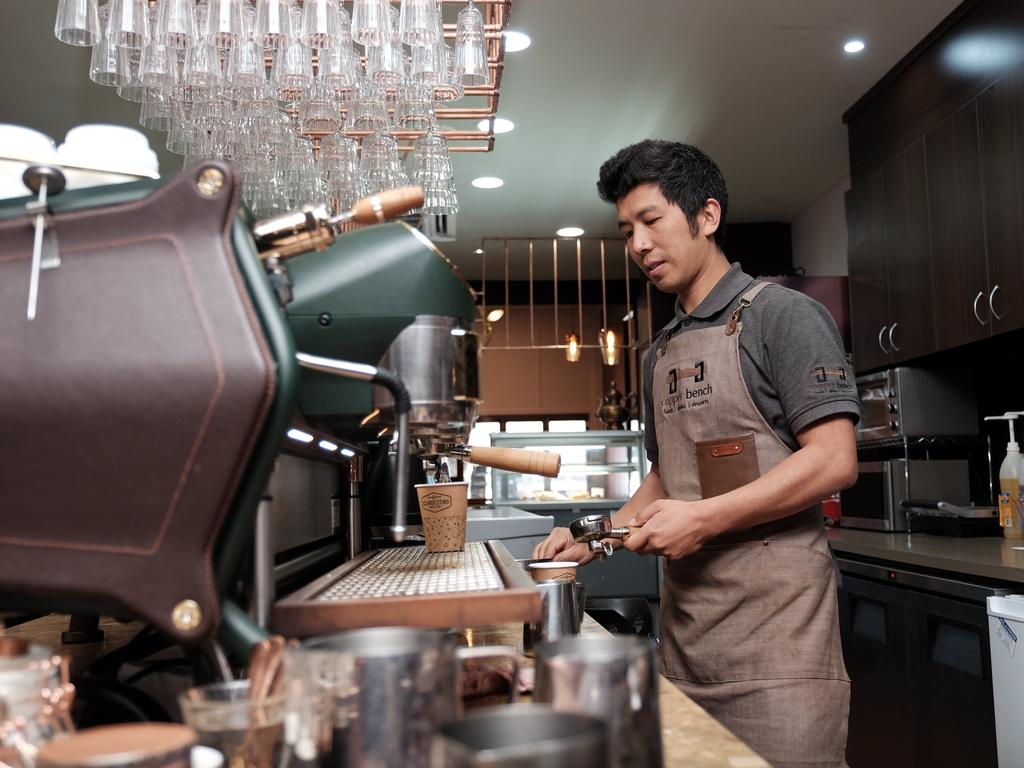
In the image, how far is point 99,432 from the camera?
2.52 ft

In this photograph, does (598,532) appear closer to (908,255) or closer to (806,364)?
(806,364)

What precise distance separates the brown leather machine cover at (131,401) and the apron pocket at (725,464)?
1.11m

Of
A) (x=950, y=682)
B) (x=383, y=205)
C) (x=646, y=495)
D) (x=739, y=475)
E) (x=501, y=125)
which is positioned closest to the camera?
(x=383, y=205)

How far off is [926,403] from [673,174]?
8.10 feet

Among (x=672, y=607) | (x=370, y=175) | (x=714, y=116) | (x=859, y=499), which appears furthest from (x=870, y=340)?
(x=672, y=607)

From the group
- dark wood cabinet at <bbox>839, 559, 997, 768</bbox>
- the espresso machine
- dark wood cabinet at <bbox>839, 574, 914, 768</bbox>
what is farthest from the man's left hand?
dark wood cabinet at <bbox>839, 574, 914, 768</bbox>

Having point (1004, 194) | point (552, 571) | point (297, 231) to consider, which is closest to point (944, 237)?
point (1004, 194)

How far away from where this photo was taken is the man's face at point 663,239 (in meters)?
1.81

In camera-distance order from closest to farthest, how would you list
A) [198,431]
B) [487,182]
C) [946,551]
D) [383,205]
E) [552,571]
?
[198,431]
[383,205]
[552,571]
[946,551]
[487,182]

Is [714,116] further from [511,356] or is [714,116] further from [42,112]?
[511,356]

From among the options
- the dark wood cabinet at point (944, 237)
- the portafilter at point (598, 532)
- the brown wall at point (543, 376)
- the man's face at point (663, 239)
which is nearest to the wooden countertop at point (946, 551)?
the dark wood cabinet at point (944, 237)

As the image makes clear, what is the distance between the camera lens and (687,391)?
179cm

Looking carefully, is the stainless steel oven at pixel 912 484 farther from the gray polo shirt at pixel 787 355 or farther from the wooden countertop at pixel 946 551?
the gray polo shirt at pixel 787 355

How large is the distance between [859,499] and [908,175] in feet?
4.55
